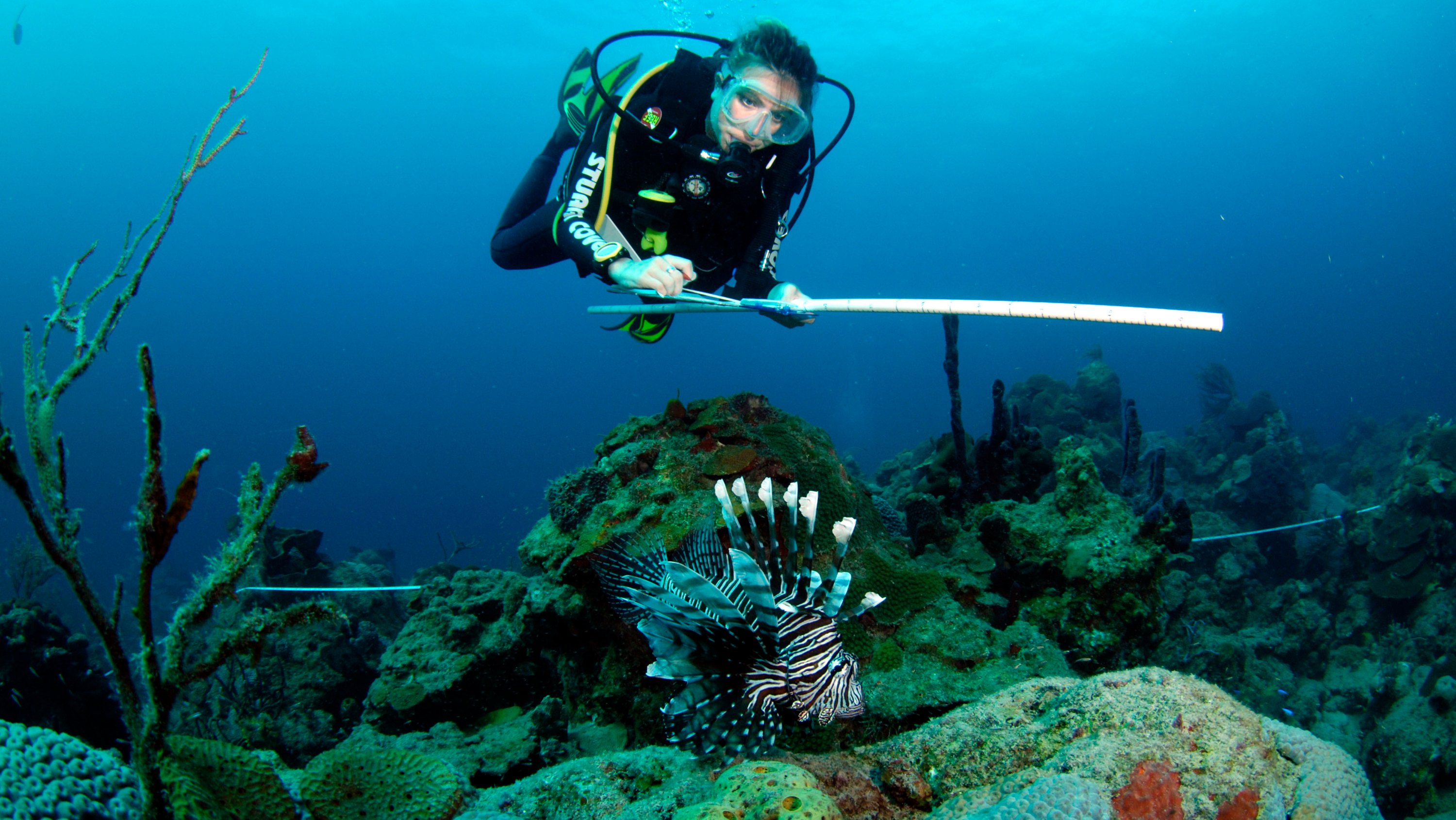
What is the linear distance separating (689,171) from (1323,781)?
13.5 ft

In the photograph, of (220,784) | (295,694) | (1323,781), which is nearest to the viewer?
(220,784)

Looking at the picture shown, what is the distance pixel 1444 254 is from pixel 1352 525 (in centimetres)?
11625

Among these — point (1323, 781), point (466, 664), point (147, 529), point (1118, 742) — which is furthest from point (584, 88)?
point (1323, 781)

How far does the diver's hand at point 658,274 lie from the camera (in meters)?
3.31

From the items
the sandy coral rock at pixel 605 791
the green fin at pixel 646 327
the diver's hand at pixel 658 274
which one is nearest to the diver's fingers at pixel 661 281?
the diver's hand at pixel 658 274

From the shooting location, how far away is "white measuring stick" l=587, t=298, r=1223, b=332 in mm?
1857

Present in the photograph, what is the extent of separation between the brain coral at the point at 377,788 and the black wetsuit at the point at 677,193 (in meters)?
2.66

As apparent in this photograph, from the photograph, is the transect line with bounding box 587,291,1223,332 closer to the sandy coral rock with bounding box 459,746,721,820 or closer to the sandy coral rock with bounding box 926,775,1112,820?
the sandy coral rock with bounding box 926,775,1112,820

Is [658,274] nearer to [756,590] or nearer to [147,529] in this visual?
[756,590]

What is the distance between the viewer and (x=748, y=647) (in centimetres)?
206

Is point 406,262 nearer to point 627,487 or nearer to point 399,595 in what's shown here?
point 399,595

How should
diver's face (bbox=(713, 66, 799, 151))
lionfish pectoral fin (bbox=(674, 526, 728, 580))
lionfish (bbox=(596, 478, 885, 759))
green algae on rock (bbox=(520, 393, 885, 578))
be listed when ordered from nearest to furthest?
lionfish (bbox=(596, 478, 885, 759)) < lionfish pectoral fin (bbox=(674, 526, 728, 580)) < green algae on rock (bbox=(520, 393, 885, 578)) < diver's face (bbox=(713, 66, 799, 151))

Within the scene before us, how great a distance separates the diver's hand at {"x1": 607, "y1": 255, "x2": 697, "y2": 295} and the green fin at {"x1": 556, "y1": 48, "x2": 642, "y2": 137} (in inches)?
61.9

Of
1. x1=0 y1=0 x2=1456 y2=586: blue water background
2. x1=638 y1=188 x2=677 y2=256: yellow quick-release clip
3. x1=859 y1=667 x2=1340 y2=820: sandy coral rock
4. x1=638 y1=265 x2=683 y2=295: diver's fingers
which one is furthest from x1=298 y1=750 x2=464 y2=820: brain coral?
x1=0 y1=0 x2=1456 y2=586: blue water background
